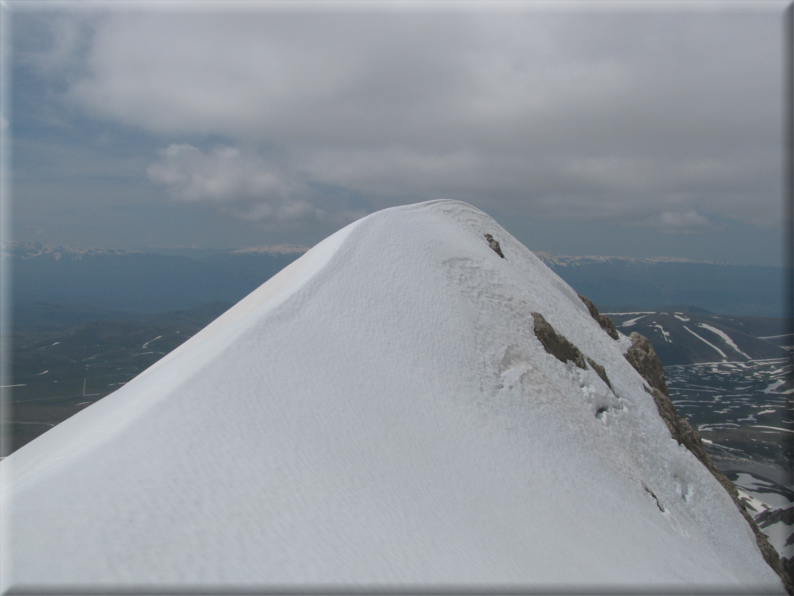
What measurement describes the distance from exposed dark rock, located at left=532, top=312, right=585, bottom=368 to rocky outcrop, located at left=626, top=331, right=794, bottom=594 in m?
7.06

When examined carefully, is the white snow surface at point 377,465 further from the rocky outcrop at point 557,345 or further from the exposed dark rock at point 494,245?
the exposed dark rock at point 494,245

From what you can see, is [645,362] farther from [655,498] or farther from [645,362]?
[655,498]

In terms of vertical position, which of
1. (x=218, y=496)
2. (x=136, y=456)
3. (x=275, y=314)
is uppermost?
(x=275, y=314)

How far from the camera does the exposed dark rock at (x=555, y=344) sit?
2150 cm

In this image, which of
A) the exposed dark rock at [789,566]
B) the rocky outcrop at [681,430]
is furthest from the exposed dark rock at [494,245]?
the exposed dark rock at [789,566]

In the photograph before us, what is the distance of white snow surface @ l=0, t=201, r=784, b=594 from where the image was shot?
22.8 ft

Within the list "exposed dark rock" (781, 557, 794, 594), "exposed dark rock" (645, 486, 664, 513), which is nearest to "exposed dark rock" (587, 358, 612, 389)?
"exposed dark rock" (645, 486, 664, 513)

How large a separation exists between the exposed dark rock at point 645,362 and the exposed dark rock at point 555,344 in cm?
968

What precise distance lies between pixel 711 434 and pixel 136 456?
166889 millimetres

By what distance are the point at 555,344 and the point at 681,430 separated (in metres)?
10.7

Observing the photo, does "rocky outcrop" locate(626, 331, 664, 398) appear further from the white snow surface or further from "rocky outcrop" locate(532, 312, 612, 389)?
"rocky outcrop" locate(532, 312, 612, 389)

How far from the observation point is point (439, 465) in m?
11.9

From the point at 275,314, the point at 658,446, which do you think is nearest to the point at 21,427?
the point at 275,314

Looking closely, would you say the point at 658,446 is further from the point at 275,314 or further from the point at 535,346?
the point at 275,314
